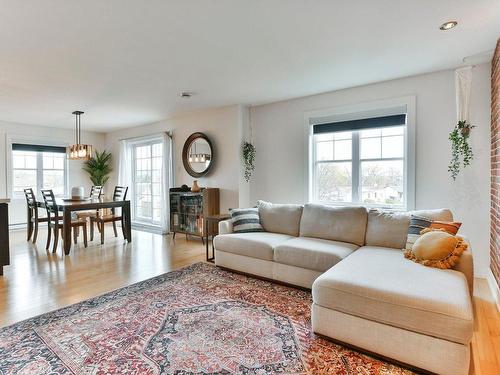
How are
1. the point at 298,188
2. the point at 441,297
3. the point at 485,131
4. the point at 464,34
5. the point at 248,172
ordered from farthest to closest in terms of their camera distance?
the point at 248,172
the point at 298,188
the point at 485,131
the point at 464,34
the point at 441,297

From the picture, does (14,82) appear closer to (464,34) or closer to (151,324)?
(151,324)

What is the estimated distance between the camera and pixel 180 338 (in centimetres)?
211

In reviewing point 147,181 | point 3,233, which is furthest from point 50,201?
point 147,181

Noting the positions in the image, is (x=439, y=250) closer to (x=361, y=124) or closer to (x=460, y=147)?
(x=460, y=147)

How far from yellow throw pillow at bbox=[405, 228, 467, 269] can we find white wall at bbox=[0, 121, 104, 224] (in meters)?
7.81

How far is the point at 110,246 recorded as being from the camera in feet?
16.1

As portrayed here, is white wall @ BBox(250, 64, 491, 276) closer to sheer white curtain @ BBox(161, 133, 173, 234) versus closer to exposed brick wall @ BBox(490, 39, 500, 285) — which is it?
exposed brick wall @ BBox(490, 39, 500, 285)

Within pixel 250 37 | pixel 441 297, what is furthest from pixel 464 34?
pixel 441 297

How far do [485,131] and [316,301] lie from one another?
2.89 meters

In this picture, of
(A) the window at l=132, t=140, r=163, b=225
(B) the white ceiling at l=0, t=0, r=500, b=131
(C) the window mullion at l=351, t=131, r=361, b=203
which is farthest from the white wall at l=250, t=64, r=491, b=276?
(A) the window at l=132, t=140, r=163, b=225

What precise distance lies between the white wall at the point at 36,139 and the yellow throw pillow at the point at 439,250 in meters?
7.81

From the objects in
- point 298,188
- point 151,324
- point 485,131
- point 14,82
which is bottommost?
point 151,324

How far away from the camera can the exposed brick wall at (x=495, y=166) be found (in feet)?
9.24

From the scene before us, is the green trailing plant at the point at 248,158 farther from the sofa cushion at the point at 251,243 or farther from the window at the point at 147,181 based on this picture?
the window at the point at 147,181
